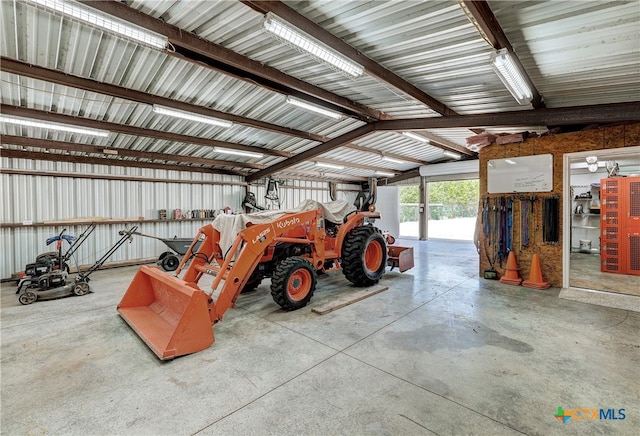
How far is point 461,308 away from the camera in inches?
164

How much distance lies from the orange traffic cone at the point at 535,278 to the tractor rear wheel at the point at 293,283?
4091 mm

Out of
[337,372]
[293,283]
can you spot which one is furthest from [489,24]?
[293,283]

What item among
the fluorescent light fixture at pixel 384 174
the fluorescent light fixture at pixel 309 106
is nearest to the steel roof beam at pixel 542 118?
the fluorescent light fixture at pixel 309 106

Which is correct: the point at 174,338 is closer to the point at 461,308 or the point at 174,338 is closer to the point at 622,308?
the point at 461,308

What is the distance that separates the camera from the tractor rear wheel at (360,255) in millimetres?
4996

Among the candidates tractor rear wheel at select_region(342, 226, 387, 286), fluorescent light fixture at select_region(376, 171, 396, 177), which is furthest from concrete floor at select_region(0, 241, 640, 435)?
fluorescent light fixture at select_region(376, 171, 396, 177)

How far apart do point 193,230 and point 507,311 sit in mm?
8435

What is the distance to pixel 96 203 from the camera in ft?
24.0

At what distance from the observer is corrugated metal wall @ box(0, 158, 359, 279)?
6.32m

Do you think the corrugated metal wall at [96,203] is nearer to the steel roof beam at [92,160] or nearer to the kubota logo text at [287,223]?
the steel roof beam at [92,160]

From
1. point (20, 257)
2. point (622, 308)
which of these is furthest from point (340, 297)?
point (20, 257)

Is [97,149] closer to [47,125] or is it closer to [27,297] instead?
[47,125]

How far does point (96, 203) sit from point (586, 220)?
14164mm

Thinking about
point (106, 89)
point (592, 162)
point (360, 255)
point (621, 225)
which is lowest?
point (360, 255)
